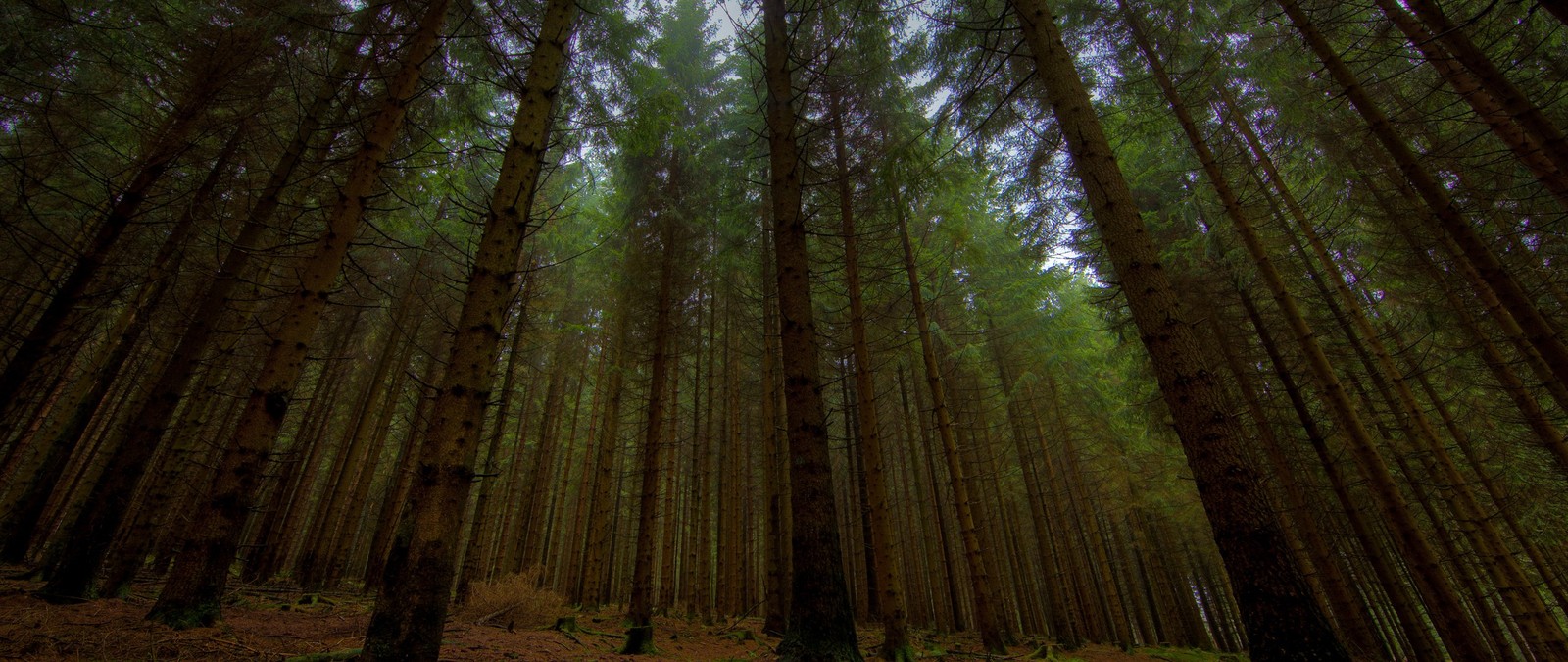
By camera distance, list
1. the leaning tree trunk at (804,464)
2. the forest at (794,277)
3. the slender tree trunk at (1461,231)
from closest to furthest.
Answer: the leaning tree trunk at (804,464) → the forest at (794,277) → the slender tree trunk at (1461,231)

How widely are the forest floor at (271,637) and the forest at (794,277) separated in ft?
0.30

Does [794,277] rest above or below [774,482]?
above

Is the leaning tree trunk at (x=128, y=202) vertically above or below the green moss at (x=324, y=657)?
above

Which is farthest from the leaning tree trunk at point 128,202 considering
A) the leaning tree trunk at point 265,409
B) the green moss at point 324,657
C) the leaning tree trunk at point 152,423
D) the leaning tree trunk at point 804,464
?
the leaning tree trunk at point 804,464

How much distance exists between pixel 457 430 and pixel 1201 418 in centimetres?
495

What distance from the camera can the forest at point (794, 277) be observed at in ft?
14.2

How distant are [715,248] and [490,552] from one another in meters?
23.1

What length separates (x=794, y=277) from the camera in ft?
16.8

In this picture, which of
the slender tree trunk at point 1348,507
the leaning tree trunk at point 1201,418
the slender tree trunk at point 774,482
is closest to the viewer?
the leaning tree trunk at point 1201,418

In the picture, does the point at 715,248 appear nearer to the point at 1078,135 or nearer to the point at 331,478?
the point at 1078,135

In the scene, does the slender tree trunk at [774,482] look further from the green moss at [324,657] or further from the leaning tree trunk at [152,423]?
the green moss at [324,657]

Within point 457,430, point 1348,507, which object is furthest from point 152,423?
point 1348,507

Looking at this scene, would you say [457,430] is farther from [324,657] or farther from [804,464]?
[804,464]

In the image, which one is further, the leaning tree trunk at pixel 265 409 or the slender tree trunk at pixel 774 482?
the slender tree trunk at pixel 774 482
